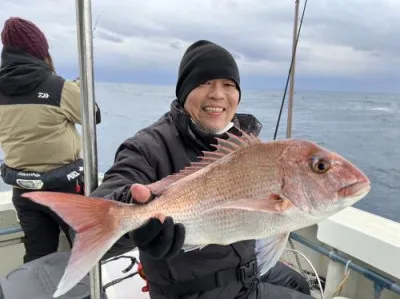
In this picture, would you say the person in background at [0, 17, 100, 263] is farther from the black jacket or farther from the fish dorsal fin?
the fish dorsal fin

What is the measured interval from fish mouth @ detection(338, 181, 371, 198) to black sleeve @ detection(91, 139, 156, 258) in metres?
0.66

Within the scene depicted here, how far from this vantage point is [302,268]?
9.45ft

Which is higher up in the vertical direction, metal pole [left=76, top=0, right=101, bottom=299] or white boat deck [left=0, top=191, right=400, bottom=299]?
metal pole [left=76, top=0, right=101, bottom=299]

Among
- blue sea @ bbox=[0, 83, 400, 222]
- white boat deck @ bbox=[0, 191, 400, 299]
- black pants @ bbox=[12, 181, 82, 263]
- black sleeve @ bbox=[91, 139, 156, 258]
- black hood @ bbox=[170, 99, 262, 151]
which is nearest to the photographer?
black sleeve @ bbox=[91, 139, 156, 258]

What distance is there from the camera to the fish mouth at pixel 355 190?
105 centimetres

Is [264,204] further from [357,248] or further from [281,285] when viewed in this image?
[357,248]

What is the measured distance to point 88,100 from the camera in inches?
54.2

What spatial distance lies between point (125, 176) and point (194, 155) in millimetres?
400

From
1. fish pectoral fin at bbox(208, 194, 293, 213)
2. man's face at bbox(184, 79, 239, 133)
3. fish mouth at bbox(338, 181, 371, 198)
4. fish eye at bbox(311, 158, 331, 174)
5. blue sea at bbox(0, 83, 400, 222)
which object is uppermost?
man's face at bbox(184, 79, 239, 133)

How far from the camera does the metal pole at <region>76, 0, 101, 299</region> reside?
1292 mm

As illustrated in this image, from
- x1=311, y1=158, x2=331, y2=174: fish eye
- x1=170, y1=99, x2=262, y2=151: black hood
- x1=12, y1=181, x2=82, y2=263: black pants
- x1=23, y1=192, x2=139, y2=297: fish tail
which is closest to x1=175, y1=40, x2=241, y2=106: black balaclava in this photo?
x1=170, y1=99, x2=262, y2=151: black hood

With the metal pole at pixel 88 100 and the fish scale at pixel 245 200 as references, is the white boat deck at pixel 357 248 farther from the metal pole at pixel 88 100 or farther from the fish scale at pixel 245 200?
the fish scale at pixel 245 200

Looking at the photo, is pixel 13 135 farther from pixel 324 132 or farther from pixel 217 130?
pixel 324 132

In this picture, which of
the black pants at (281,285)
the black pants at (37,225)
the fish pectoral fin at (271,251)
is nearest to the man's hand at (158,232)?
the fish pectoral fin at (271,251)
